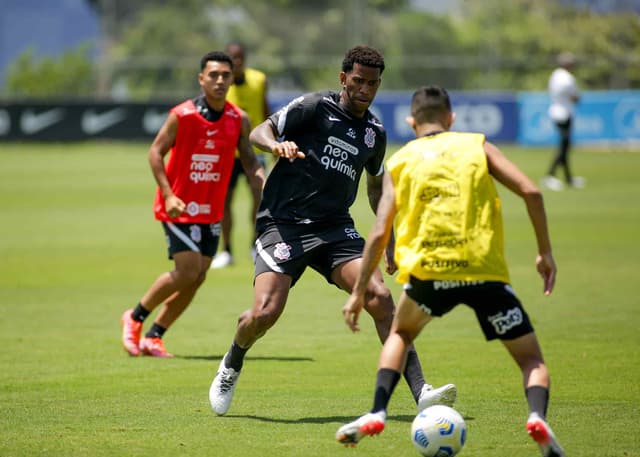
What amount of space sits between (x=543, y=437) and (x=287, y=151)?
238cm

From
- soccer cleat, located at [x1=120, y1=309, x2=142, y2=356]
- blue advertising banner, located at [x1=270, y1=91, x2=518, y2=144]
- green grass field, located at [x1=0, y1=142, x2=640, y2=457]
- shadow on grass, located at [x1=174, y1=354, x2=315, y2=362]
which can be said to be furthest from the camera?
blue advertising banner, located at [x1=270, y1=91, x2=518, y2=144]

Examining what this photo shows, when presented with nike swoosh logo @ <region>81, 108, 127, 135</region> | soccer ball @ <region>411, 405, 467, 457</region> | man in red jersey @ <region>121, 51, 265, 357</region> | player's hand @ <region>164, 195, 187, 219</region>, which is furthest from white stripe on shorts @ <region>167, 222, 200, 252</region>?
nike swoosh logo @ <region>81, 108, 127, 135</region>

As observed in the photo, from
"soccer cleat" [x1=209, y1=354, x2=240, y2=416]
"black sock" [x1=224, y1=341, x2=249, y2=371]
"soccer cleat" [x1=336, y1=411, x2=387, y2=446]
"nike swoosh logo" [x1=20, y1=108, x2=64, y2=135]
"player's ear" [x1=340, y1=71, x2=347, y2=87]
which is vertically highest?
"player's ear" [x1=340, y1=71, x2=347, y2=87]

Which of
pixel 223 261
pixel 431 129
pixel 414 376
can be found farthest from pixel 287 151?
pixel 223 261

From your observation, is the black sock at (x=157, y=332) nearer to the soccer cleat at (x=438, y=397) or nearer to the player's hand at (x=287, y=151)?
the player's hand at (x=287, y=151)

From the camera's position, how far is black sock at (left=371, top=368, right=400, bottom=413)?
19.5 feet

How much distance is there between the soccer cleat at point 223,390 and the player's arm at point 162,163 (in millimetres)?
1854

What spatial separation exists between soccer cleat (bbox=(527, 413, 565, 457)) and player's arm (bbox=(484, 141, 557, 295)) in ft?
2.71

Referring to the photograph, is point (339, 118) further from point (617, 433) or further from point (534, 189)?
point (617, 433)

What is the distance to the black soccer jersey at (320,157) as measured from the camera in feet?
24.4

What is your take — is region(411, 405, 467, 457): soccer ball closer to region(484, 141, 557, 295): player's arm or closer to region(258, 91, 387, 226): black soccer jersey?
region(484, 141, 557, 295): player's arm

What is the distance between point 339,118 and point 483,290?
1.95 m

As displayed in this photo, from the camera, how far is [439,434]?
234 inches

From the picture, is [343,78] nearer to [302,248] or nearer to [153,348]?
[302,248]
